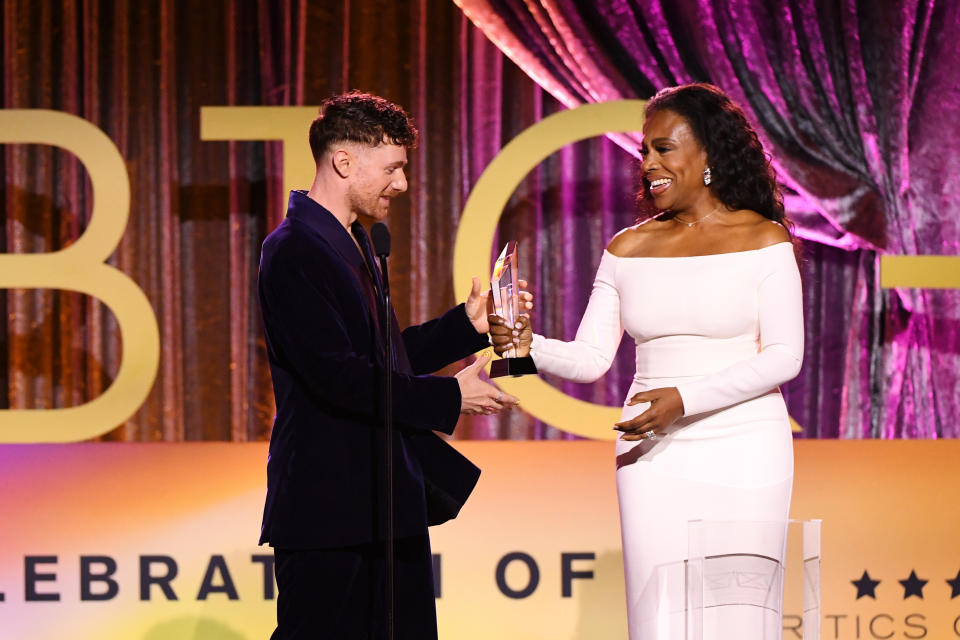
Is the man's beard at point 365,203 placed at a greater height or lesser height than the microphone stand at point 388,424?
greater

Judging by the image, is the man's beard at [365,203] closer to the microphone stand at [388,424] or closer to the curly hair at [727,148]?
the microphone stand at [388,424]

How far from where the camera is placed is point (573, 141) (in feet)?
14.0

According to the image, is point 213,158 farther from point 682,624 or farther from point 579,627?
point 682,624

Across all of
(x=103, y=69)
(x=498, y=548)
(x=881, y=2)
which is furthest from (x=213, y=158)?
(x=881, y=2)

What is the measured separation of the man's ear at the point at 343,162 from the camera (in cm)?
248

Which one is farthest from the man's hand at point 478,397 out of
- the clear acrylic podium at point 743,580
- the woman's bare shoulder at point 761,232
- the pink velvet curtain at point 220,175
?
the pink velvet curtain at point 220,175

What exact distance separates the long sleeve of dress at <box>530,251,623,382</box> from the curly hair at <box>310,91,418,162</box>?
1.88 feet

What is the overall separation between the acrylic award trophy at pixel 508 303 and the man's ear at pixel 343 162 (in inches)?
15.4

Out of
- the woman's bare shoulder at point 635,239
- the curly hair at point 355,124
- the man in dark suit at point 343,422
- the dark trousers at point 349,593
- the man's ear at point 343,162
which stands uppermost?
the curly hair at point 355,124

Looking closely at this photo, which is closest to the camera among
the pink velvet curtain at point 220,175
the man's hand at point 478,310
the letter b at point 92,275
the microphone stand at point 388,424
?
the microphone stand at point 388,424

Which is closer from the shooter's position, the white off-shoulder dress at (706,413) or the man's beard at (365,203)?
the white off-shoulder dress at (706,413)

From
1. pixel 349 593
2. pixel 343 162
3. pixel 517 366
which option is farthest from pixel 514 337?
pixel 349 593

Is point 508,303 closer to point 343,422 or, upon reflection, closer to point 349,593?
point 343,422

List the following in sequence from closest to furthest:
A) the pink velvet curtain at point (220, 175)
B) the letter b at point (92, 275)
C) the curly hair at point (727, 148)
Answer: the curly hair at point (727, 148), the letter b at point (92, 275), the pink velvet curtain at point (220, 175)
